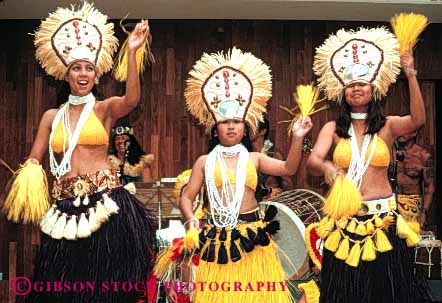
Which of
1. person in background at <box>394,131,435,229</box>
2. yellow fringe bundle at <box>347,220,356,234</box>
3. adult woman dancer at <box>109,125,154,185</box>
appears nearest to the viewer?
yellow fringe bundle at <box>347,220,356,234</box>

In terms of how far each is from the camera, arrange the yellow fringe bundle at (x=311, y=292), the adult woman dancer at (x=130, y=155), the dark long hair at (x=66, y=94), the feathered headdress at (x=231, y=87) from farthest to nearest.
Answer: the adult woman dancer at (x=130, y=155), the yellow fringe bundle at (x=311, y=292), the dark long hair at (x=66, y=94), the feathered headdress at (x=231, y=87)

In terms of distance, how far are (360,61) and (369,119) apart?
0.31 meters

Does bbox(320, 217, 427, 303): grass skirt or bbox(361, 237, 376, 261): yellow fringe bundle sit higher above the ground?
bbox(361, 237, 376, 261): yellow fringe bundle

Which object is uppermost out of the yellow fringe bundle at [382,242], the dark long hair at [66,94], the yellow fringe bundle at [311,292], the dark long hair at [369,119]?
the dark long hair at [66,94]

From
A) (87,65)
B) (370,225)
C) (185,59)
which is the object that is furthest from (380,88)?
(185,59)

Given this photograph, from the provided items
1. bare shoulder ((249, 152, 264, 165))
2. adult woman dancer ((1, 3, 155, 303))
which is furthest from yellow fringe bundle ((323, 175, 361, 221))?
adult woman dancer ((1, 3, 155, 303))

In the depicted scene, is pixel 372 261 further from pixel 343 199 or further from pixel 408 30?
pixel 408 30

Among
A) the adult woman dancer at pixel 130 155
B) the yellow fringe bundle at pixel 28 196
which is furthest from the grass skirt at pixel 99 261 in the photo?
the adult woman dancer at pixel 130 155

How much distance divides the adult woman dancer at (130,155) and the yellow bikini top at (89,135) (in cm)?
222

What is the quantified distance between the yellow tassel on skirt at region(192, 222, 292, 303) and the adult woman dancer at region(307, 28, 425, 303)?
0.92ft

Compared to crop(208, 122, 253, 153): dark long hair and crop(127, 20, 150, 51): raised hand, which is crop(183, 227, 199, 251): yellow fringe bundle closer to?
crop(208, 122, 253, 153): dark long hair

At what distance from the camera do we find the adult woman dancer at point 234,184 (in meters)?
3.79

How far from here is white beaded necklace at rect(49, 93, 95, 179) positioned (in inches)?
150

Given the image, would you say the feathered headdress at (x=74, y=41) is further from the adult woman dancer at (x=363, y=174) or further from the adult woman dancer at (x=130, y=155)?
the adult woman dancer at (x=130, y=155)
